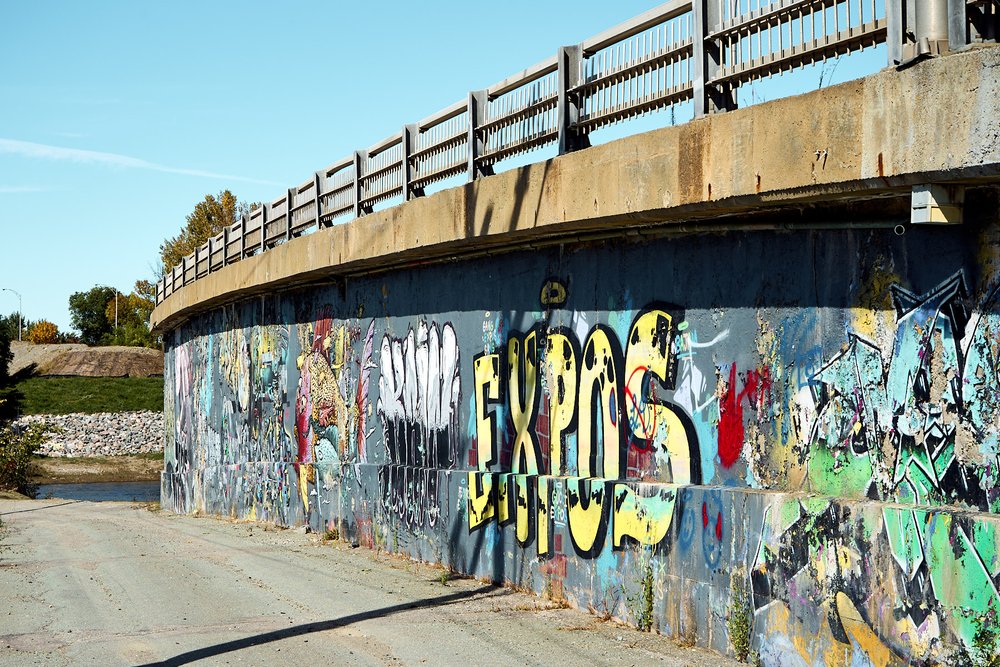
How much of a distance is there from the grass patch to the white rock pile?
196cm

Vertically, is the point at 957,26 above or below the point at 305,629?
above

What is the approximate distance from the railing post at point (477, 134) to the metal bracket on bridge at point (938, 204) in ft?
19.1

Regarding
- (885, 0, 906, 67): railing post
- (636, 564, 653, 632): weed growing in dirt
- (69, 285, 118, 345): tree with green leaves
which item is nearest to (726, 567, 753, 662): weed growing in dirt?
Answer: (636, 564, 653, 632): weed growing in dirt

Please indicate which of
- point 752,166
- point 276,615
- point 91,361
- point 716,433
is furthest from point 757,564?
point 91,361

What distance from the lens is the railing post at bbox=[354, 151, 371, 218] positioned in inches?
580

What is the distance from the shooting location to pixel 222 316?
23.4 metres

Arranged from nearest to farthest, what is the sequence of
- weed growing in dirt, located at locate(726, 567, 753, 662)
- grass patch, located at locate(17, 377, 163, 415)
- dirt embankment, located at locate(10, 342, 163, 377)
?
weed growing in dirt, located at locate(726, 567, 753, 662)
grass patch, located at locate(17, 377, 163, 415)
dirt embankment, located at locate(10, 342, 163, 377)

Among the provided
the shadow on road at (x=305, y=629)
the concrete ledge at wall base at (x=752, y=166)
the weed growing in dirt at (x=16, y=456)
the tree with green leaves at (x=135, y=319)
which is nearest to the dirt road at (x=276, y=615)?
the shadow on road at (x=305, y=629)

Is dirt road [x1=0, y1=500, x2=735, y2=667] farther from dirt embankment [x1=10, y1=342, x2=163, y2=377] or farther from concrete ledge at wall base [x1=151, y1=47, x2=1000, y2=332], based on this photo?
dirt embankment [x1=10, y1=342, x2=163, y2=377]

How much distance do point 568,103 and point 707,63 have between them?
6.80 ft

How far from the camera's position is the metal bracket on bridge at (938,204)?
6.11m

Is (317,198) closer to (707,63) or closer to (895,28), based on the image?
(707,63)

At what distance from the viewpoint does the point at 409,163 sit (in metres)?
13.2

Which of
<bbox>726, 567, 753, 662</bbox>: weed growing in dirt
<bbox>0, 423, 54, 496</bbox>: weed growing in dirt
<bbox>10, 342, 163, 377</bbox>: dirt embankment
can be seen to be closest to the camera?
<bbox>726, 567, 753, 662</bbox>: weed growing in dirt
